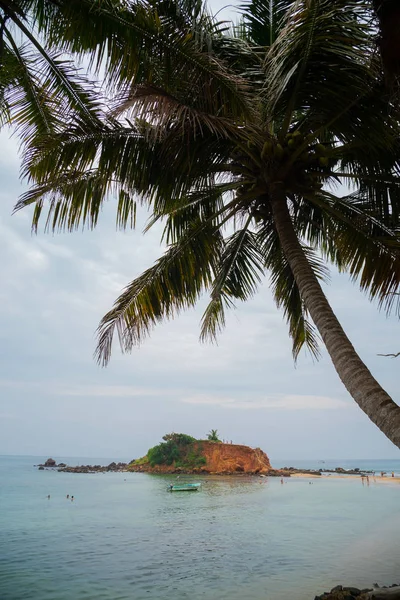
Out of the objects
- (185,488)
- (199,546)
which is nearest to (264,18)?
(199,546)

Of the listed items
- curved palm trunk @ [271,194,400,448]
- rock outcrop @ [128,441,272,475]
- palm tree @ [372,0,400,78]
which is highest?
palm tree @ [372,0,400,78]

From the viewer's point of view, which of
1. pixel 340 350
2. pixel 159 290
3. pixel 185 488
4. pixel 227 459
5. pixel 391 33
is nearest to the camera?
pixel 391 33

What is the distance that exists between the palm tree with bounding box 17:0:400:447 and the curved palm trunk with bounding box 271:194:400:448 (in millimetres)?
14

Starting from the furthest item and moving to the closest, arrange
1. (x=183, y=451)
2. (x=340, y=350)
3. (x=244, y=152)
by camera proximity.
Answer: (x=183, y=451) → (x=244, y=152) → (x=340, y=350)

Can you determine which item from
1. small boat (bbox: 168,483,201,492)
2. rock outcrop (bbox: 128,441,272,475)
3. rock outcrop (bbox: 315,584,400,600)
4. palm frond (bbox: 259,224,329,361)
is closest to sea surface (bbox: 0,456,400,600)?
small boat (bbox: 168,483,201,492)

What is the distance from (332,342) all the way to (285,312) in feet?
15.3

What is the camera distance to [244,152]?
238 inches

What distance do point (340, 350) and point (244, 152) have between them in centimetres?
287

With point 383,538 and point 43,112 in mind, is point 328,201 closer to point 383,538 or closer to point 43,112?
point 43,112

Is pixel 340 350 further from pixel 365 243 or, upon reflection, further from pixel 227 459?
pixel 227 459

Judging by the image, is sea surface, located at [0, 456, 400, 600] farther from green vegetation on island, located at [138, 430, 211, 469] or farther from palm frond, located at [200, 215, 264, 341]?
green vegetation on island, located at [138, 430, 211, 469]

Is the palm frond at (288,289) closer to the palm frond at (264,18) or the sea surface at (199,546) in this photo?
the palm frond at (264,18)

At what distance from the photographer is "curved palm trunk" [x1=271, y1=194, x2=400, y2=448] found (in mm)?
3631

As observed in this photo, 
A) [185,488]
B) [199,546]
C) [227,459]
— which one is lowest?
[199,546]
